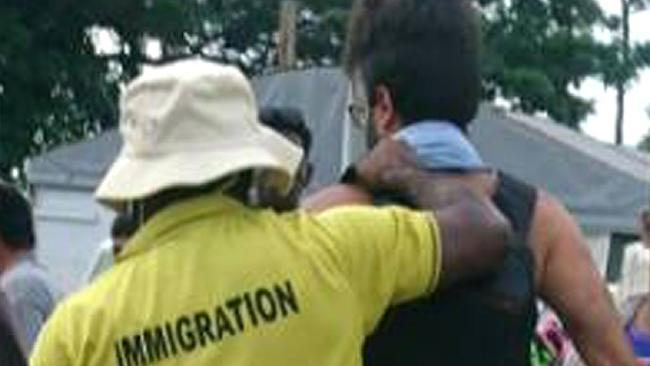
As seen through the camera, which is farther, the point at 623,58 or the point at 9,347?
the point at 623,58

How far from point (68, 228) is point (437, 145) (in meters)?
19.7

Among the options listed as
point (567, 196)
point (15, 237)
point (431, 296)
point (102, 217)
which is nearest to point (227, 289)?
point (431, 296)

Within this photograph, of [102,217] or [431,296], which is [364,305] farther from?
[102,217]

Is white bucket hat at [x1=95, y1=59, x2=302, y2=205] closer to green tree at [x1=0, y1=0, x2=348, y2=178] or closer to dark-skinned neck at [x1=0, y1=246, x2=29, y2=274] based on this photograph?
dark-skinned neck at [x1=0, y1=246, x2=29, y2=274]

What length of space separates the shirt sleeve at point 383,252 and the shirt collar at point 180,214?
143 millimetres

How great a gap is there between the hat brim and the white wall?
18.6 metres

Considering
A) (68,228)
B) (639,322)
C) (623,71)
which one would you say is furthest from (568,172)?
(623,71)

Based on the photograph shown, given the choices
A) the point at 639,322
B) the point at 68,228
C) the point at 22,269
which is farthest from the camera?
the point at 68,228

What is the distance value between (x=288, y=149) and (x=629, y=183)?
16638mm

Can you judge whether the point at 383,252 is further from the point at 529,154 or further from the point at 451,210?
the point at 529,154

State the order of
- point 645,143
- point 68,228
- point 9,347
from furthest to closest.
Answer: point 645,143
point 68,228
point 9,347

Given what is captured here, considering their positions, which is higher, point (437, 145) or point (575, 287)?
point (437, 145)

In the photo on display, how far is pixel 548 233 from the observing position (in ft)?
11.8

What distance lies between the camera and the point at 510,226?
11.2 ft
